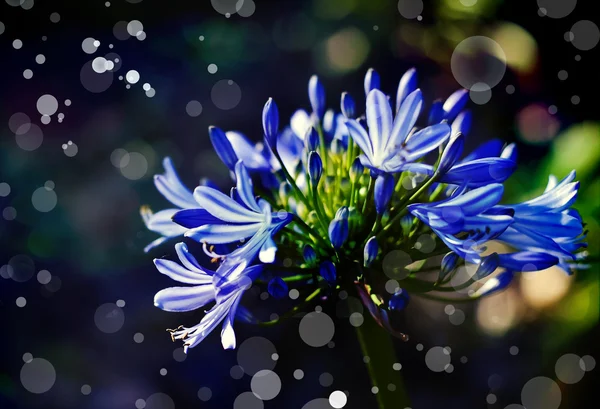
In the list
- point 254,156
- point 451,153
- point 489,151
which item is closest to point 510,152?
point 489,151

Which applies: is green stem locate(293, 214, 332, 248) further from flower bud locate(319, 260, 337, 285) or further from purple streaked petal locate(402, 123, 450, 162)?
purple streaked petal locate(402, 123, 450, 162)

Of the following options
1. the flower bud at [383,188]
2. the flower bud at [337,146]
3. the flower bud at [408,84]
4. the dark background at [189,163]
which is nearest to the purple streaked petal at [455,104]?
the flower bud at [408,84]

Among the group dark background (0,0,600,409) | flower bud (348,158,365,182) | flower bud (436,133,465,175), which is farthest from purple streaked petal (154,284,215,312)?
dark background (0,0,600,409)

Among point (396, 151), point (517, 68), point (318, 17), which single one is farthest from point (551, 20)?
point (396, 151)

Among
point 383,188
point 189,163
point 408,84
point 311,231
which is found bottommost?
point 189,163

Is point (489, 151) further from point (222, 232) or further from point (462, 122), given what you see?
point (222, 232)

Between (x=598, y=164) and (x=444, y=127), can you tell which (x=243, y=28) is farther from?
(x=444, y=127)

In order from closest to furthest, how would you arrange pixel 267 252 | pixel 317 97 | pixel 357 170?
pixel 267 252 → pixel 357 170 → pixel 317 97
